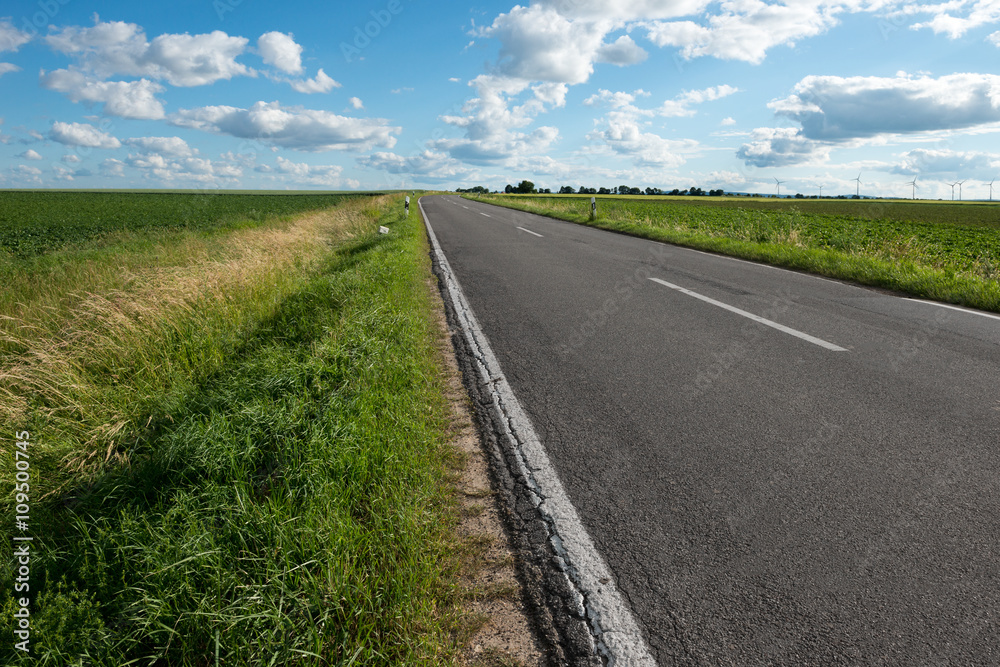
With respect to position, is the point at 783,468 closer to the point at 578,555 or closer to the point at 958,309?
the point at 578,555

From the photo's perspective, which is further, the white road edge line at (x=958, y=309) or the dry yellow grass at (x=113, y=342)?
the white road edge line at (x=958, y=309)

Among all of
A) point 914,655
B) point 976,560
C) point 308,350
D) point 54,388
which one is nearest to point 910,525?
point 976,560

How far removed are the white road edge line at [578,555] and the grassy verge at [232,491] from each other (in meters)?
0.52

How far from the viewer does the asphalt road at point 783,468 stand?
6.73 feet

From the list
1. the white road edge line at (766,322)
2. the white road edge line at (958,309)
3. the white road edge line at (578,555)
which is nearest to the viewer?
the white road edge line at (578,555)

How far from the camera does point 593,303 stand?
736 centimetres

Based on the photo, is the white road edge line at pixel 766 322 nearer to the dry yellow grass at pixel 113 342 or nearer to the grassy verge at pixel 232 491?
the grassy verge at pixel 232 491

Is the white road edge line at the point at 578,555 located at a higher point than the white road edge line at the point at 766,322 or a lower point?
lower

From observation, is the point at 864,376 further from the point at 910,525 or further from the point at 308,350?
the point at 308,350

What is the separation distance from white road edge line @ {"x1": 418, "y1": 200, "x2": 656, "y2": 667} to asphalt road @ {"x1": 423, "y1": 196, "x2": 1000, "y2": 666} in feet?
0.18

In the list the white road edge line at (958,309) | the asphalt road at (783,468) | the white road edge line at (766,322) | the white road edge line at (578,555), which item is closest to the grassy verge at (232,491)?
the white road edge line at (578,555)

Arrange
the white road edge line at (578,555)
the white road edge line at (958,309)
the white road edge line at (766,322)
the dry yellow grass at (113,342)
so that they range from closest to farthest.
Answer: the white road edge line at (578,555) → the dry yellow grass at (113,342) → the white road edge line at (766,322) → the white road edge line at (958,309)

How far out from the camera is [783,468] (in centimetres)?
310

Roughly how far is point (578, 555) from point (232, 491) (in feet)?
6.02
